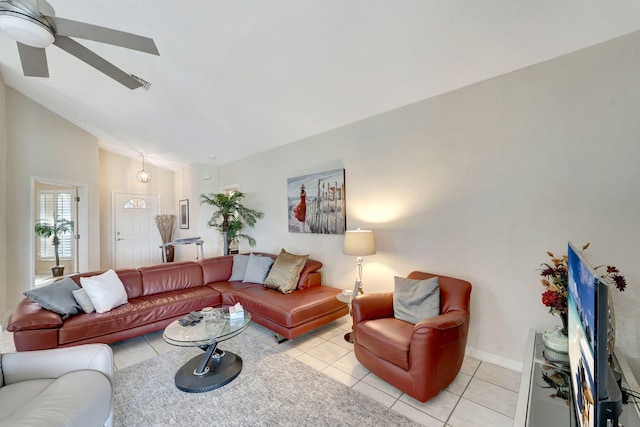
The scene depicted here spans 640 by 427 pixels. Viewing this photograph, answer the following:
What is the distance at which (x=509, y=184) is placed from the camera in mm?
2311

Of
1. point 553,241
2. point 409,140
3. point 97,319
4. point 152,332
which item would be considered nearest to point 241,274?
point 152,332

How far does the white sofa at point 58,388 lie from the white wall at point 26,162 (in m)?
3.59

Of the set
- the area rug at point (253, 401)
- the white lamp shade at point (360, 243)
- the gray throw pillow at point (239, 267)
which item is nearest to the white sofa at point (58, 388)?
the area rug at point (253, 401)

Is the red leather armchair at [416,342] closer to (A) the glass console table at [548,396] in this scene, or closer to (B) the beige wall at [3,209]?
(A) the glass console table at [548,396]

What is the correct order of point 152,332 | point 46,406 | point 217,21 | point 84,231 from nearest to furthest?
point 46,406, point 217,21, point 152,332, point 84,231

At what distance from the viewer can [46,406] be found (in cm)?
127

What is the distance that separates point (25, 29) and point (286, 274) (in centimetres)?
292

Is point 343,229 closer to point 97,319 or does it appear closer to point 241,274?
point 241,274

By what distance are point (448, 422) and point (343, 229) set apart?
222 cm

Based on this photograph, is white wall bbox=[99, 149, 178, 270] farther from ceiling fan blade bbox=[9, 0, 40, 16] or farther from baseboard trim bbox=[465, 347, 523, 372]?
baseboard trim bbox=[465, 347, 523, 372]

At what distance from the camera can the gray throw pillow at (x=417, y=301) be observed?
2.30m

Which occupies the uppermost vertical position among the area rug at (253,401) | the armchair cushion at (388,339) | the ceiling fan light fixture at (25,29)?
the ceiling fan light fixture at (25,29)

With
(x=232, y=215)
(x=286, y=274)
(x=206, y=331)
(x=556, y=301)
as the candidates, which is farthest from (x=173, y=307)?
(x=556, y=301)

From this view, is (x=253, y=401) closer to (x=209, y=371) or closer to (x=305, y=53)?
(x=209, y=371)
